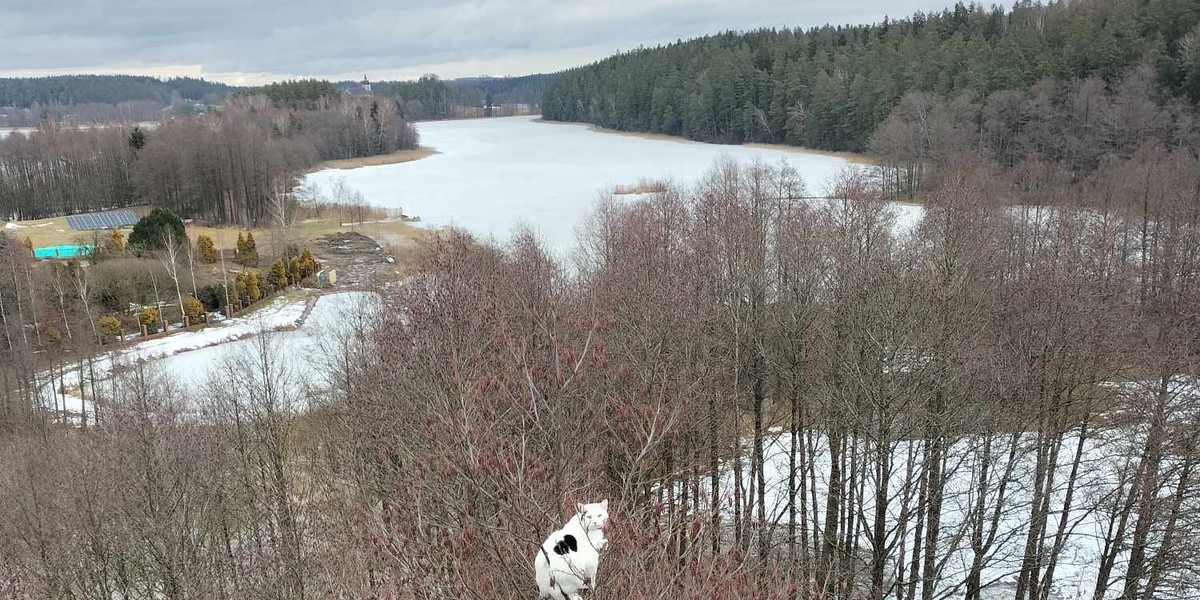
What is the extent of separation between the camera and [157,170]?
58656mm

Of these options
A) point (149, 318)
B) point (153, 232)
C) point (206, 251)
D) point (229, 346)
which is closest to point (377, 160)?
point (206, 251)

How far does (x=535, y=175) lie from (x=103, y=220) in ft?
107

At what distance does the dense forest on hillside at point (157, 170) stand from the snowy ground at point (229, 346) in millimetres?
21723

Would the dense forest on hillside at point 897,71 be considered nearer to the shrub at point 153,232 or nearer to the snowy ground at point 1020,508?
the snowy ground at point 1020,508

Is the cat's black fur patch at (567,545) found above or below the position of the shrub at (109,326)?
above

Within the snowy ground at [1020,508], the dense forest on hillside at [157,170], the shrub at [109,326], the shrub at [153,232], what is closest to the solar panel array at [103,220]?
the dense forest on hillside at [157,170]

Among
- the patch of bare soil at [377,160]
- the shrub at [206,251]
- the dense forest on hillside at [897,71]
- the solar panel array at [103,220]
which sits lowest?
the shrub at [206,251]

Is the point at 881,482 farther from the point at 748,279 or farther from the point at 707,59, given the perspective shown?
the point at 707,59

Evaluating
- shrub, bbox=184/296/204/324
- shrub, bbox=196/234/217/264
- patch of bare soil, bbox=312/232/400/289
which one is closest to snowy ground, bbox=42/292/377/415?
shrub, bbox=184/296/204/324

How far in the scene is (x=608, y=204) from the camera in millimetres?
29750

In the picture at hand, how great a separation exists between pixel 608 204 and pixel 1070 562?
18976 millimetres

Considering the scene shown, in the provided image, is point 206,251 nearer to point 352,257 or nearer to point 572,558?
point 352,257

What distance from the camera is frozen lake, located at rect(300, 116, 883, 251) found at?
47.9 m

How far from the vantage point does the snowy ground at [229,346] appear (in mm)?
24906
